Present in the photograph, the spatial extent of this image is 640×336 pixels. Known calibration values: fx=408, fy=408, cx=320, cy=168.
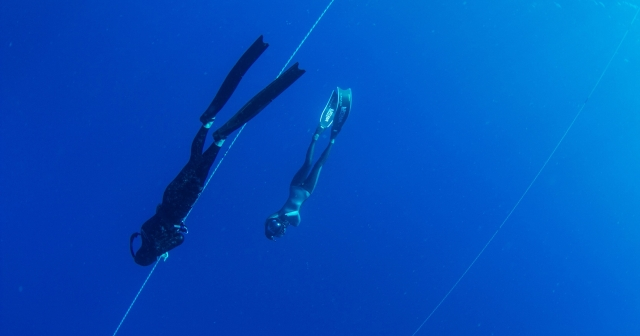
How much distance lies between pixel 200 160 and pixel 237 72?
1.38 ft

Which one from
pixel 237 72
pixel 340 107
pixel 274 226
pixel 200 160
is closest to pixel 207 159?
pixel 200 160

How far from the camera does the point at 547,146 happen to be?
7629 millimetres

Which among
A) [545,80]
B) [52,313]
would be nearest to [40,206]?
[52,313]

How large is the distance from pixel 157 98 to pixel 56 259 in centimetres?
237

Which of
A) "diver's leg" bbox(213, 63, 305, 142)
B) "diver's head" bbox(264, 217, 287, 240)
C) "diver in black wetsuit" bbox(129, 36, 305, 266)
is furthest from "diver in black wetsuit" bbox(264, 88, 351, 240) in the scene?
"diver's leg" bbox(213, 63, 305, 142)

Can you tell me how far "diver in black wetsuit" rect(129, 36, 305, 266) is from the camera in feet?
5.01

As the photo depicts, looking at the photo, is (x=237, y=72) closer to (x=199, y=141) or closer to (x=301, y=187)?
(x=199, y=141)

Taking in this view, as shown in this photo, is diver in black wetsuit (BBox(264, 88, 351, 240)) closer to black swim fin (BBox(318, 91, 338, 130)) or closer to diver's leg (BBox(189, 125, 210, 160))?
black swim fin (BBox(318, 91, 338, 130))

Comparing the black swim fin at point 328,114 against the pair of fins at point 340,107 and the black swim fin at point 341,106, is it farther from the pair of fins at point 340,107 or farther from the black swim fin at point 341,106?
the black swim fin at point 341,106

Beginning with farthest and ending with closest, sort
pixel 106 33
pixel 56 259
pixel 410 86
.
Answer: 1. pixel 410 86
2. pixel 56 259
3. pixel 106 33

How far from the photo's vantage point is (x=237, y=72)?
1751 millimetres

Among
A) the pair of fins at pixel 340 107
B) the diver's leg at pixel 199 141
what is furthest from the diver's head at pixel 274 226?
the diver's leg at pixel 199 141

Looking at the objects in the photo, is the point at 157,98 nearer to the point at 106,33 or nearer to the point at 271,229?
the point at 106,33

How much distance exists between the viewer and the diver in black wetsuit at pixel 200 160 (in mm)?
1526
